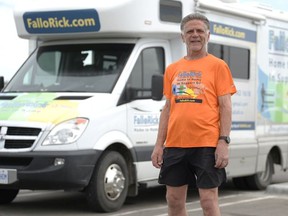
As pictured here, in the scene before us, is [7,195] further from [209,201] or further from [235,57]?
[209,201]

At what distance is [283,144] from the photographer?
11398 mm

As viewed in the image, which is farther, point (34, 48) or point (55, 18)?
point (34, 48)

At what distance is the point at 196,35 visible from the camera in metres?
4.91

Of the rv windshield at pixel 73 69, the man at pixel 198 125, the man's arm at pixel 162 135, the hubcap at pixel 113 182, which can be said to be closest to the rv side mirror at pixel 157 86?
the rv windshield at pixel 73 69

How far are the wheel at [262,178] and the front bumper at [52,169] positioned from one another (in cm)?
400

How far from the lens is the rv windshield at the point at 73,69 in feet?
27.7

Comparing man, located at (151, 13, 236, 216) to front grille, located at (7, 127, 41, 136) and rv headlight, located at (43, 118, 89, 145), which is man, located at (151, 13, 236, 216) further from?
front grille, located at (7, 127, 41, 136)

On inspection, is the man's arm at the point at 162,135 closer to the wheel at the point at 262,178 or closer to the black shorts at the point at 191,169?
the black shorts at the point at 191,169

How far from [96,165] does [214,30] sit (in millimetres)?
3122

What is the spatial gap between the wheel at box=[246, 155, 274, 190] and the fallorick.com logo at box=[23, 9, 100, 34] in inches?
161

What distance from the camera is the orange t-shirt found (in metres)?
4.82

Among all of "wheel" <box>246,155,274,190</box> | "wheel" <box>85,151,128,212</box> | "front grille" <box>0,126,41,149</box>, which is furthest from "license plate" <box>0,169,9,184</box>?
"wheel" <box>246,155,274,190</box>

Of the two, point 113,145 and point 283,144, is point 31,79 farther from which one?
→ point 283,144

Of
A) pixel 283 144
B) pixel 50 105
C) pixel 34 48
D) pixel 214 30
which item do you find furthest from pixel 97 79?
pixel 283 144
